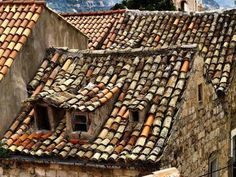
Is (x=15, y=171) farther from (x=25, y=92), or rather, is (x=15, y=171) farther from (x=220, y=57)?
(x=220, y=57)

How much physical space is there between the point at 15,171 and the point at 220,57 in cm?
775

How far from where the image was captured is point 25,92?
44.3 ft

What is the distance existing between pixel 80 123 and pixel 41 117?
1104 millimetres

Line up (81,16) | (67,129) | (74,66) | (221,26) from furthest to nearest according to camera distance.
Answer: (81,16) → (221,26) → (74,66) → (67,129)

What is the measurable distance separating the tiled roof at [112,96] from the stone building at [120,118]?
22mm

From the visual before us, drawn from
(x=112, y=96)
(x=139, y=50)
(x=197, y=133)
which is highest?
(x=139, y=50)

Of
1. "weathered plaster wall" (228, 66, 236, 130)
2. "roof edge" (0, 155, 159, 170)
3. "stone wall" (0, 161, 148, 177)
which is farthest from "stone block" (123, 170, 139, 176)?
"weathered plaster wall" (228, 66, 236, 130)

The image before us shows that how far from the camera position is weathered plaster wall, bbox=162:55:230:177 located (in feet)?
39.2

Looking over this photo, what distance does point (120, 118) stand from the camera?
12211mm

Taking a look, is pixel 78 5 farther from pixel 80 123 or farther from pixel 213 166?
pixel 80 123

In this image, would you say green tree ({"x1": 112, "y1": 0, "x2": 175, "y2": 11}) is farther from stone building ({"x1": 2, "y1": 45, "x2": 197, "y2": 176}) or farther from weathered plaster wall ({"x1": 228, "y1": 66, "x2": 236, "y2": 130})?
stone building ({"x1": 2, "y1": 45, "x2": 197, "y2": 176})

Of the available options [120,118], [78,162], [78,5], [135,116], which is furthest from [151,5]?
[78,5]

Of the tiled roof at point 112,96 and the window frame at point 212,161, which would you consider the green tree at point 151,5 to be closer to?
the window frame at point 212,161

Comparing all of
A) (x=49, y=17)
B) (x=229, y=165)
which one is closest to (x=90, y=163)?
(x=49, y=17)
